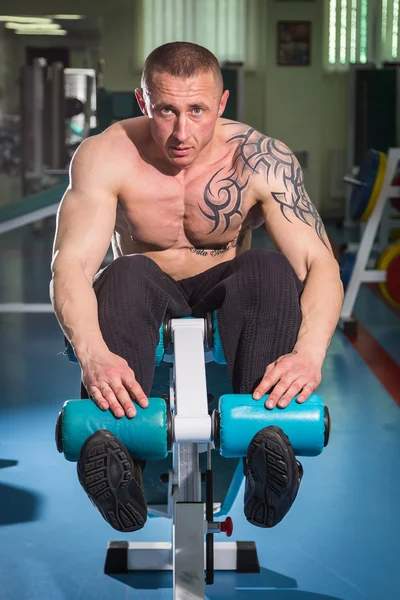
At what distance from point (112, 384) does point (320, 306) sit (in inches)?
15.3

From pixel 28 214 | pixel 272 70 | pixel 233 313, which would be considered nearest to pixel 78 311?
pixel 233 313

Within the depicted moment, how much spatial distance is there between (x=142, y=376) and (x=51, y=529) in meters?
0.81

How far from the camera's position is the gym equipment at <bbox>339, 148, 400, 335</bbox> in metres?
3.91

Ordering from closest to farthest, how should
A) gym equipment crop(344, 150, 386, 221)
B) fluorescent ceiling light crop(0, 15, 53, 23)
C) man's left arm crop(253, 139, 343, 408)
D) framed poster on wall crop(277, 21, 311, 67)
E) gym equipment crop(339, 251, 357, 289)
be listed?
man's left arm crop(253, 139, 343, 408) → gym equipment crop(344, 150, 386, 221) → gym equipment crop(339, 251, 357, 289) → framed poster on wall crop(277, 21, 311, 67) → fluorescent ceiling light crop(0, 15, 53, 23)

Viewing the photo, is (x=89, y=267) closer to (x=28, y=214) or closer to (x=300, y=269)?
(x=300, y=269)

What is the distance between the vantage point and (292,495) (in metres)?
1.24

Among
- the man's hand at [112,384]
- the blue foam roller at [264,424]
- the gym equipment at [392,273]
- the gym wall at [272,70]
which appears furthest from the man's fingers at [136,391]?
the gym wall at [272,70]

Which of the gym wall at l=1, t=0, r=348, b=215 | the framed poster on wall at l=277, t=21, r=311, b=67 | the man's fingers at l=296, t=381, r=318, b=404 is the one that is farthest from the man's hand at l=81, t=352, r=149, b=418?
the framed poster on wall at l=277, t=21, r=311, b=67

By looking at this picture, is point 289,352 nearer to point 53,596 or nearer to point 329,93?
point 53,596

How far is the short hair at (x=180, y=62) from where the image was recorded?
4.87ft

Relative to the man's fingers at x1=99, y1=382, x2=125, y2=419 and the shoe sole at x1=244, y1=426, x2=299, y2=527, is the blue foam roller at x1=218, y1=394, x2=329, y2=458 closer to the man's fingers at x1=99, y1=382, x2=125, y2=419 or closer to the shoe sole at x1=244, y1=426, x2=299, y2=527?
the shoe sole at x1=244, y1=426, x2=299, y2=527

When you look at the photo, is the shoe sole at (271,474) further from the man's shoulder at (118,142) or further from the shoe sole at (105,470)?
the man's shoulder at (118,142)

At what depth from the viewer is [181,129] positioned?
150 cm

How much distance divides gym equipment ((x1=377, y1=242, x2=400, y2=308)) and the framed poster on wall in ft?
15.0
